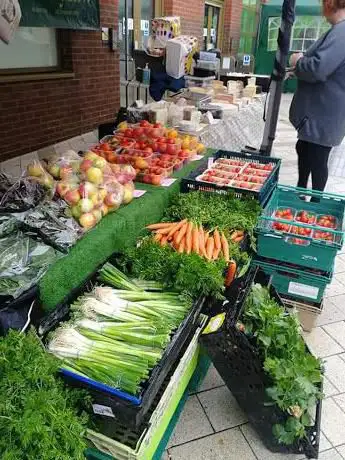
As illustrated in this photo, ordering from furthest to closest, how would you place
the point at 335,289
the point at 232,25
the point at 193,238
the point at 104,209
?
the point at 232,25 < the point at 335,289 < the point at 193,238 < the point at 104,209

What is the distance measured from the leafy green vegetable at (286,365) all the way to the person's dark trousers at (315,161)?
2.22m

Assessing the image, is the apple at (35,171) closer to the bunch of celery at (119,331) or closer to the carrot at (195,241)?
the bunch of celery at (119,331)

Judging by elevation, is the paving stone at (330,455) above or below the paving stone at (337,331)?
below

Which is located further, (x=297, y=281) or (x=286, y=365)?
(x=297, y=281)

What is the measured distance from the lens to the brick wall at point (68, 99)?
4723mm

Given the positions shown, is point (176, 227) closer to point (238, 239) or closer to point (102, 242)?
point (238, 239)

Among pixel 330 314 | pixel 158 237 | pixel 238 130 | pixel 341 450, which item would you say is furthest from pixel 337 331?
pixel 238 130

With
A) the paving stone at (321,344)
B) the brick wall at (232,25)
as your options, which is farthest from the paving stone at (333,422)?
the brick wall at (232,25)

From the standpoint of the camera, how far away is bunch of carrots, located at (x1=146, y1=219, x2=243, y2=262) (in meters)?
2.50

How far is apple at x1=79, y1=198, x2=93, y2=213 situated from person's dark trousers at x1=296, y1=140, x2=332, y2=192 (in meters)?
2.61

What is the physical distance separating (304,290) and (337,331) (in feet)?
1.48

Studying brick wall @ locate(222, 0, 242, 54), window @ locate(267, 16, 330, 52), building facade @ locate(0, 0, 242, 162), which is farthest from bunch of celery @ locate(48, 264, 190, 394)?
window @ locate(267, 16, 330, 52)

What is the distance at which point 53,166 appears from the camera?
2.85 meters

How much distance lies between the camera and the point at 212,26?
12164mm
